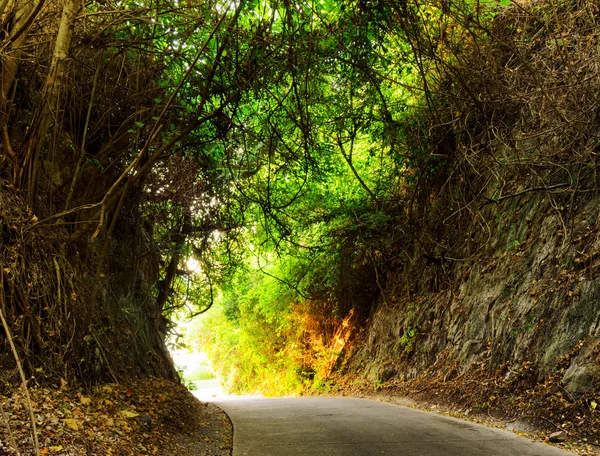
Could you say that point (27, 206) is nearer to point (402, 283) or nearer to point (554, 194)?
point (554, 194)

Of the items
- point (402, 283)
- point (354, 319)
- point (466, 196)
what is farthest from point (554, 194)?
point (354, 319)

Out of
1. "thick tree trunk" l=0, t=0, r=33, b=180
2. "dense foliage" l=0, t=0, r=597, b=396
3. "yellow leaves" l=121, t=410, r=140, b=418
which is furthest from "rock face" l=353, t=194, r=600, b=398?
"thick tree trunk" l=0, t=0, r=33, b=180

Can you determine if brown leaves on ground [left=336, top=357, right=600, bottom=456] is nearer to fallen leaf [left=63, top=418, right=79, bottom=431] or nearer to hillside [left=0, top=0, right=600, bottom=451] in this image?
hillside [left=0, top=0, right=600, bottom=451]

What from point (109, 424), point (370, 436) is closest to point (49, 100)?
point (109, 424)

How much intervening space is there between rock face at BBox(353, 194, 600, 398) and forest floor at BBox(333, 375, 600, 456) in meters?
0.27

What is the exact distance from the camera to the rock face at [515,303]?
6.22 m

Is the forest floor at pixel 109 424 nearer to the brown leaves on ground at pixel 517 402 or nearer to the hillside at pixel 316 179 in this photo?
the hillside at pixel 316 179

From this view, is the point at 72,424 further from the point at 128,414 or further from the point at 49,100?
Result: the point at 49,100

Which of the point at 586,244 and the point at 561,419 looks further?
the point at 586,244

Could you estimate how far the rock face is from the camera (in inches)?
245

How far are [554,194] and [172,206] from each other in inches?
271

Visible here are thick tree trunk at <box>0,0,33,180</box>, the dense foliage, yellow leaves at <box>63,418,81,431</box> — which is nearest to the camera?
yellow leaves at <box>63,418,81,431</box>

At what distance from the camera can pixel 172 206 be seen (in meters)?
10.1

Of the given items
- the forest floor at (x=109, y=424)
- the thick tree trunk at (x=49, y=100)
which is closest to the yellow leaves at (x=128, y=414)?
the forest floor at (x=109, y=424)
